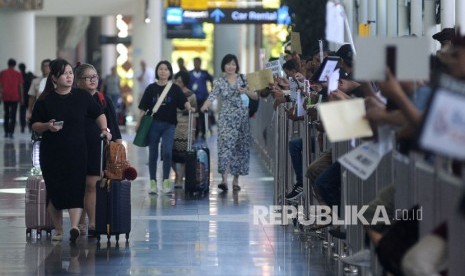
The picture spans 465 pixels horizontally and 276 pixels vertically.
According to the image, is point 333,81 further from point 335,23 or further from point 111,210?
point 111,210

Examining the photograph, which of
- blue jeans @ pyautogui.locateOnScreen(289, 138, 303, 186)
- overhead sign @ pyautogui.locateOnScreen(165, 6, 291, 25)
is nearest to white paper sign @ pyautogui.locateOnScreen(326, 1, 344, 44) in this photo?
blue jeans @ pyautogui.locateOnScreen(289, 138, 303, 186)

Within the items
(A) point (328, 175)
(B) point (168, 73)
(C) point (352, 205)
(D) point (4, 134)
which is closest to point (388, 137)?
(C) point (352, 205)

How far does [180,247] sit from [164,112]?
5.73 meters

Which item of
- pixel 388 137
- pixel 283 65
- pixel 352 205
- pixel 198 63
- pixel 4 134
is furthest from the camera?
pixel 4 134

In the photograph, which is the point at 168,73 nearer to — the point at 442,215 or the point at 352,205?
the point at 352,205

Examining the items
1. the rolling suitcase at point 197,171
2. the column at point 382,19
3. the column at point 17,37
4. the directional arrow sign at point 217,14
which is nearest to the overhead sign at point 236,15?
the directional arrow sign at point 217,14

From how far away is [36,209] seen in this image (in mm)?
13773

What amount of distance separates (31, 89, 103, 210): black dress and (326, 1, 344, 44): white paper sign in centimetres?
366

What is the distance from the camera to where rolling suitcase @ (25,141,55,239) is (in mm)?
13758

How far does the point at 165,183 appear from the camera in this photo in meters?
18.7

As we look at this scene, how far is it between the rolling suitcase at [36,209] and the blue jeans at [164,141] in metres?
4.76

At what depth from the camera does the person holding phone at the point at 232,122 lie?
19000mm

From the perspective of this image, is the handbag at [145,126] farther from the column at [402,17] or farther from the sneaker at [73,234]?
the sneaker at [73,234]

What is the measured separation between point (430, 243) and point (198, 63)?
2473cm
